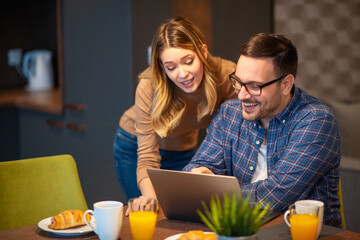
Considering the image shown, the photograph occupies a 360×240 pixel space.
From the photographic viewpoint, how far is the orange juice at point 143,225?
146 centimetres

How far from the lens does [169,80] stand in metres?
2.20

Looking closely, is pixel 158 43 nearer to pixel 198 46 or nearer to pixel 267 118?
pixel 198 46

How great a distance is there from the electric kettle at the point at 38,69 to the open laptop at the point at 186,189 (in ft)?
9.44

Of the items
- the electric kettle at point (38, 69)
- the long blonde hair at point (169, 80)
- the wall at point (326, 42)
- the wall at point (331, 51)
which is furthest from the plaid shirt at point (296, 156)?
the electric kettle at point (38, 69)

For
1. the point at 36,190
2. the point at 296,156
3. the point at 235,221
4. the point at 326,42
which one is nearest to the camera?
the point at 235,221

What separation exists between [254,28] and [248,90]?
1837 mm

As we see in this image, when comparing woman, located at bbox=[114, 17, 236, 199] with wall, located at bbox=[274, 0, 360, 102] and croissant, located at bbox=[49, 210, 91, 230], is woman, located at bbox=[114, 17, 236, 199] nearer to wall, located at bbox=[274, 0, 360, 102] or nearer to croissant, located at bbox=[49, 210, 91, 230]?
croissant, located at bbox=[49, 210, 91, 230]

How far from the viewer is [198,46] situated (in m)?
2.09

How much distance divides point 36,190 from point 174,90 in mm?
653

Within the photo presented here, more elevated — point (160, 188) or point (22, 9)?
point (22, 9)

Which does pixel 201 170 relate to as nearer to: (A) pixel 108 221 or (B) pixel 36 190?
(A) pixel 108 221

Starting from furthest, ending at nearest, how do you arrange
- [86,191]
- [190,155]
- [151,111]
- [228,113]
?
[86,191] → [190,155] → [151,111] → [228,113]

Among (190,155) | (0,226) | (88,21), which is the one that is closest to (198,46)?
(190,155)

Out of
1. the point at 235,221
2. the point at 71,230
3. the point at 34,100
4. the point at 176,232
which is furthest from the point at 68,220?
the point at 34,100
